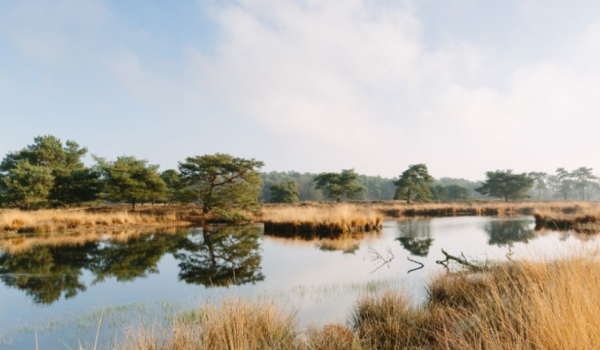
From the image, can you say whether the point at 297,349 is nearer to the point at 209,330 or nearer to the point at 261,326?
the point at 261,326

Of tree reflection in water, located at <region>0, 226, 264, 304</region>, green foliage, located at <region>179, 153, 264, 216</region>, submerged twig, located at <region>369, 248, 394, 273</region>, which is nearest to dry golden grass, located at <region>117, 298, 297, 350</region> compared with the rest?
tree reflection in water, located at <region>0, 226, 264, 304</region>

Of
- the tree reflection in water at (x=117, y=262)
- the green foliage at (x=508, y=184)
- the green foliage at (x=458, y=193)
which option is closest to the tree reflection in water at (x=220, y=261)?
the tree reflection in water at (x=117, y=262)

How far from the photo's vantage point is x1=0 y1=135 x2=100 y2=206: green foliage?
30.0 m

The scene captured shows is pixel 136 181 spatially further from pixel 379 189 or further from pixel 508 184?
pixel 379 189

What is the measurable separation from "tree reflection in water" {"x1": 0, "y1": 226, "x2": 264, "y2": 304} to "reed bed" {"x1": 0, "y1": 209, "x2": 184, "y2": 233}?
12.2ft

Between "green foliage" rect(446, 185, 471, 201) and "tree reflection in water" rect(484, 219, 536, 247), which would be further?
"green foliage" rect(446, 185, 471, 201)

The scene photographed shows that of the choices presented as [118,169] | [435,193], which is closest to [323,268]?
[118,169]

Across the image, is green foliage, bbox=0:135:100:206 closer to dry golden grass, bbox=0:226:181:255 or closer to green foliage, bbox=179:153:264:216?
green foliage, bbox=179:153:264:216

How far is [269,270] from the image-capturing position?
9125mm

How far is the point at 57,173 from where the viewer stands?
3100 centimetres

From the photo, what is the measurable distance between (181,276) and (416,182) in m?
39.9

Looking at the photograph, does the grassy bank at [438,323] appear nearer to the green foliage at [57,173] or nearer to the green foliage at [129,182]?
the green foliage at [129,182]

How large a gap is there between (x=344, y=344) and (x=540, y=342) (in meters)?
1.76

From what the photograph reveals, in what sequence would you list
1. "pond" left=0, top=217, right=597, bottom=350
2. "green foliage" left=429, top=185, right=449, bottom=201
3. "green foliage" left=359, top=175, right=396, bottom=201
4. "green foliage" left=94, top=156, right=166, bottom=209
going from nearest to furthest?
1. "pond" left=0, top=217, right=597, bottom=350
2. "green foliage" left=94, top=156, right=166, bottom=209
3. "green foliage" left=429, top=185, right=449, bottom=201
4. "green foliage" left=359, top=175, right=396, bottom=201
